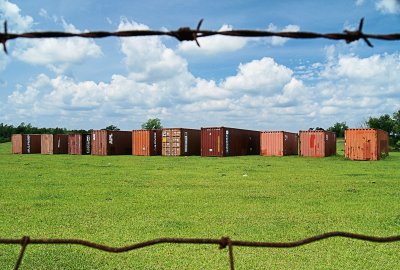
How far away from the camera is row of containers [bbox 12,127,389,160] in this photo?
1273 inches

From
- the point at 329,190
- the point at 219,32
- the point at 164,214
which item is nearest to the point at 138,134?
the point at 329,190

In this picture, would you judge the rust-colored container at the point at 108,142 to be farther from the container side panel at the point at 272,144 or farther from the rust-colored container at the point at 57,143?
the container side panel at the point at 272,144

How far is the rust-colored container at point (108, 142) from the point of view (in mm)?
44562

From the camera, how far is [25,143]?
2066 inches

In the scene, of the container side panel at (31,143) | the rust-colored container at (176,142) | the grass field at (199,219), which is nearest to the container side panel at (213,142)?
the rust-colored container at (176,142)

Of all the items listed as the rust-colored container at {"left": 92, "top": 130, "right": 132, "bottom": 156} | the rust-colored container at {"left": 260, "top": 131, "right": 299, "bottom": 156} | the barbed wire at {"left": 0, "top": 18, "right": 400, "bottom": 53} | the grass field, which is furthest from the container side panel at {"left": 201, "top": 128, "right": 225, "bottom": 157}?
the barbed wire at {"left": 0, "top": 18, "right": 400, "bottom": 53}

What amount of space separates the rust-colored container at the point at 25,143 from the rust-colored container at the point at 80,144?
22.6 ft

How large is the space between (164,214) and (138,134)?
3502 cm

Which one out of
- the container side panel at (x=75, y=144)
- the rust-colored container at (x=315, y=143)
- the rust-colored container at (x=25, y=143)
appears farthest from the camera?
the rust-colored container at (x=25, y=143)

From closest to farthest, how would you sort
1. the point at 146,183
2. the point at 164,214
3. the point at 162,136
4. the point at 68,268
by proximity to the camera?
the point at 68,268
the point at 164,214
the point at 146,183
the point at 162,136

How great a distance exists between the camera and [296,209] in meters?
9.56

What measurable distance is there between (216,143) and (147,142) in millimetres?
7850

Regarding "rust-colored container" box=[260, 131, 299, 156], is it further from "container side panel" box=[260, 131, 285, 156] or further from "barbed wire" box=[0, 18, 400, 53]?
"barbed wire" box=[0, 18, 400, 53]

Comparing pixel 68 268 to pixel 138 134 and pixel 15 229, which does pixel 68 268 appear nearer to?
pixel 15 229
